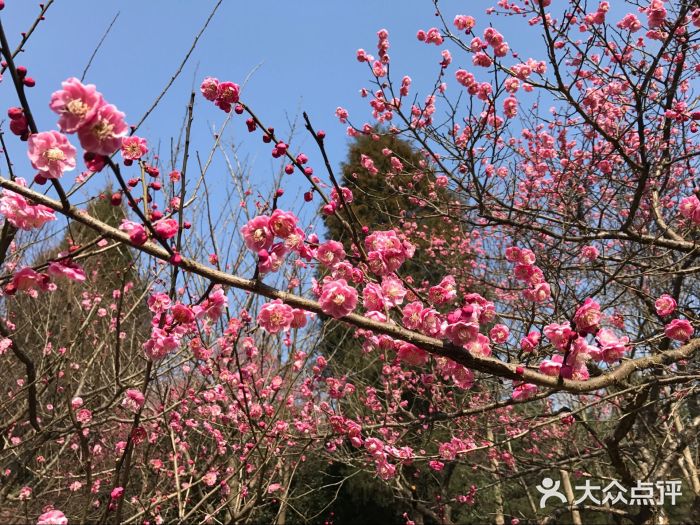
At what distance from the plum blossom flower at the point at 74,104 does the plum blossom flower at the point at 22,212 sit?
0.57 m

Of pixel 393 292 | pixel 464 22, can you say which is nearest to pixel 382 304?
pixel 393 292

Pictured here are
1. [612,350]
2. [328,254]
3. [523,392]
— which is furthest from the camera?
[523,392]

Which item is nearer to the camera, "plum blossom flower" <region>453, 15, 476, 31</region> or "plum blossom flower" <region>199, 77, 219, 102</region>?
"plum blossom flower" <region>199, 77, 219, 102</region>

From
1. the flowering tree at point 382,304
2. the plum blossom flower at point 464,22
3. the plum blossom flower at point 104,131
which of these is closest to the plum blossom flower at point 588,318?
the flowering tree at point 382,304

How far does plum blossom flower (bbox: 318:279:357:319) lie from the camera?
164 centimetres

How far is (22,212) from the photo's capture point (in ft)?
5.48

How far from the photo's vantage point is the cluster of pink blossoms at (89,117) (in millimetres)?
1192

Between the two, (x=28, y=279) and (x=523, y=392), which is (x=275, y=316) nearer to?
(x=28, y=279)

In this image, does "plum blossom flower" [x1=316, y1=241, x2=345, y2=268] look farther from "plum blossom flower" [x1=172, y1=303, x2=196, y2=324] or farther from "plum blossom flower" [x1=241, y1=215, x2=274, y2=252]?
"plum blossom flower" [x1=172, y1=303, x2=196, y2=324]

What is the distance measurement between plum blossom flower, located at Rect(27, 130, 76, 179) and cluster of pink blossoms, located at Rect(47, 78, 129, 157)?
240 mm

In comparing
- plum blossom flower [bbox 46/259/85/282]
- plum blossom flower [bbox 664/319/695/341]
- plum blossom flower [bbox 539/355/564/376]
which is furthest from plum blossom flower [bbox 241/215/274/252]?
plum blossom flower [bbox 664/319/695/341]

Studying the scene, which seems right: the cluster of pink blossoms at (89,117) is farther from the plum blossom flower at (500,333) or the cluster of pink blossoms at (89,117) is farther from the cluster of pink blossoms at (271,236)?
the plum blossom flower at (500,333)

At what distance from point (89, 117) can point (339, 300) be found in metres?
0.89

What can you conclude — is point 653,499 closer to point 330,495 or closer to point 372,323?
point 372,323
